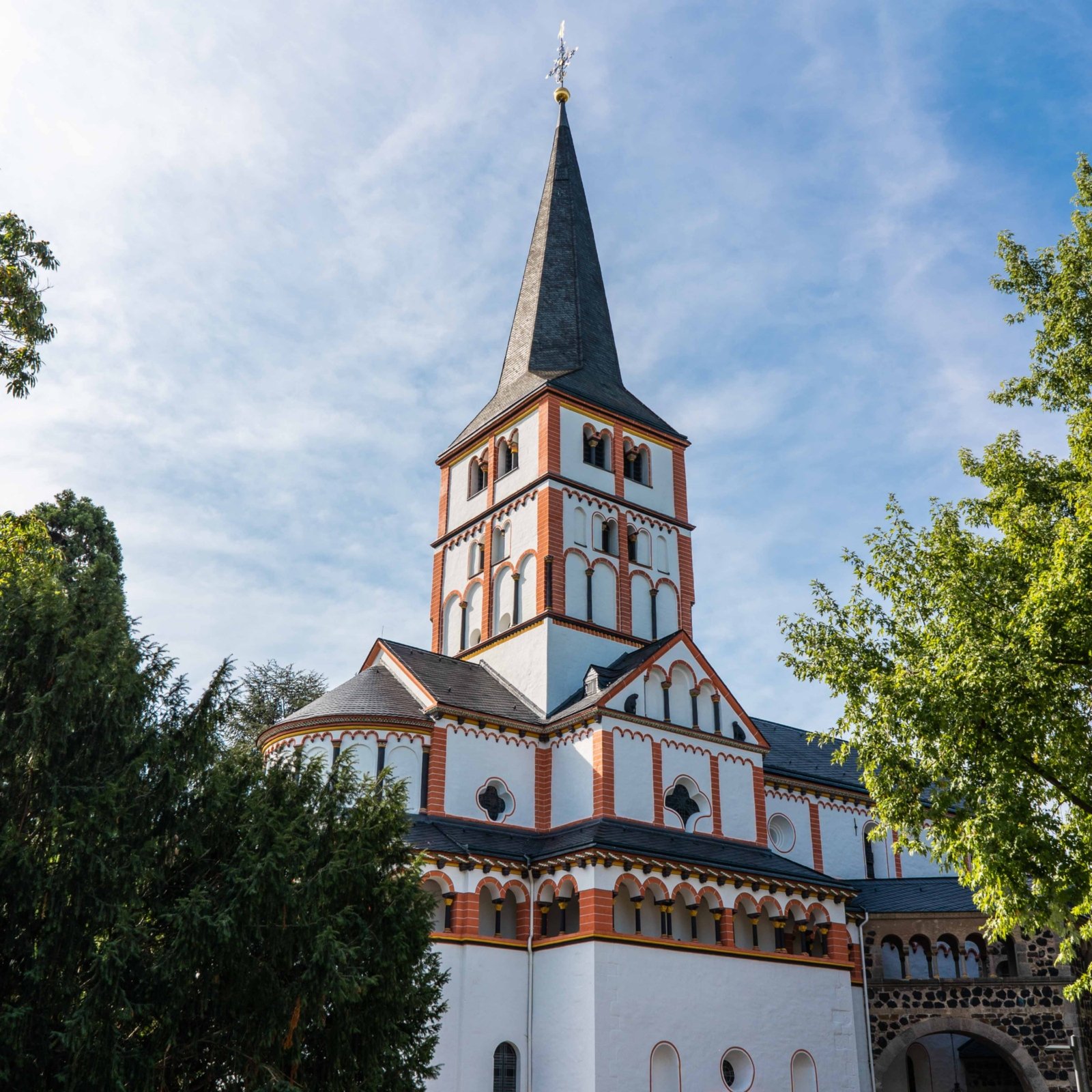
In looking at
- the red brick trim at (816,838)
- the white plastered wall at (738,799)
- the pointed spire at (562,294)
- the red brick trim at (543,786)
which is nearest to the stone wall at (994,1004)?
the red brick trim at (816,838)

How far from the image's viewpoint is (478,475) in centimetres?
3516

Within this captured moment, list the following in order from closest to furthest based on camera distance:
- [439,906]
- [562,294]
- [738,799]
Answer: [439,906] → [738,799] → [562,294]

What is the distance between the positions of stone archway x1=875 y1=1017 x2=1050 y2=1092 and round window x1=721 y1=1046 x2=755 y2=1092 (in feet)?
15.2

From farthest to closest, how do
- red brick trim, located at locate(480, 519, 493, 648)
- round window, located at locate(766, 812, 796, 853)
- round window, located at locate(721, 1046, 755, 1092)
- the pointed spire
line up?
the pointed spire
red brick trim, located at locate(480, 519, 493, 648)
round window, located at locate(766, 812, 796, 853)
round window, located at locate(721, 1046, 755, 1092)

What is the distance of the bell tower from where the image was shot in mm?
30438

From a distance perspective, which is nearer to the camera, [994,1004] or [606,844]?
[606,844]

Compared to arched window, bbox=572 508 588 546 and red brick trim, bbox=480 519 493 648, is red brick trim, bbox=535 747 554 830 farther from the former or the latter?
arched window, bbox=572 508 588 546

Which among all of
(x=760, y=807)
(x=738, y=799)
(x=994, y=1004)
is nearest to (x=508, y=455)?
(x=738, y=799)

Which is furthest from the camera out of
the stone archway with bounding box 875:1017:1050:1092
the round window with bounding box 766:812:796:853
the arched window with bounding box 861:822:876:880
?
the arched window with bounding box 861:822:876:880

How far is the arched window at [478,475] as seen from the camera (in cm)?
3478

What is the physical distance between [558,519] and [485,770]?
794cm

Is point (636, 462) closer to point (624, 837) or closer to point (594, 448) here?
point (594, 448)

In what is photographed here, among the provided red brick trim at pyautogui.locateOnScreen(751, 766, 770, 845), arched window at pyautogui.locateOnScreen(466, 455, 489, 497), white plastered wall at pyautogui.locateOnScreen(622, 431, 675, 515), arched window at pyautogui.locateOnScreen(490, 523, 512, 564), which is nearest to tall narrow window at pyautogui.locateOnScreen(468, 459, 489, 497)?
arched window at pyautogui.locateOnScreen(466, 455, 489, 497)

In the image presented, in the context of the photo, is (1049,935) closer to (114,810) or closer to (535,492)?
(535,492)
